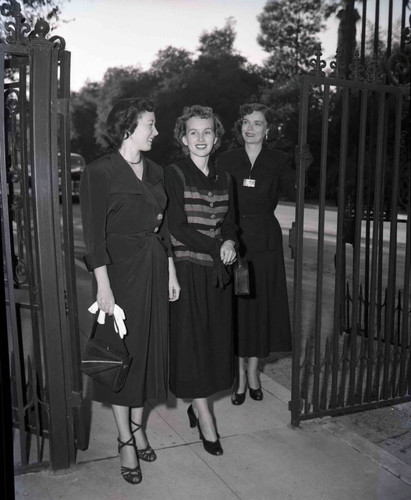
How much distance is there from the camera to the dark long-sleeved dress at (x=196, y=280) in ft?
11.6

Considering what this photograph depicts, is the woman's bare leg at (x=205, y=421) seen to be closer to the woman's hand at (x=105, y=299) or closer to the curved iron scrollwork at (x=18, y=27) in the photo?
the woman's hand at (x=105, y=299)

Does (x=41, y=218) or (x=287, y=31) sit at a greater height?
(x=287, y=31)

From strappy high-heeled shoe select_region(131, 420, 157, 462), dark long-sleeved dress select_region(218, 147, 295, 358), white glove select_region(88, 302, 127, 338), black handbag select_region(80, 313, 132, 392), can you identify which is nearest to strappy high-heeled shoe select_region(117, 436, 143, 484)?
strappy high-heeled shoe select_region(131, 420, 157, 462)

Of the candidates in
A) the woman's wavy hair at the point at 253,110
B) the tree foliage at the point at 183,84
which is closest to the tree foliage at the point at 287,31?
the tree foliage at the point at 183,84

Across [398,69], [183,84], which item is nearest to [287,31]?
[183,84]

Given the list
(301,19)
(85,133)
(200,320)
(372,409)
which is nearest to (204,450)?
(200,320)

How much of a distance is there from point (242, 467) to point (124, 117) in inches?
81.9

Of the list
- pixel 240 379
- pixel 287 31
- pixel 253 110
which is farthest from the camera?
pixel 287 31

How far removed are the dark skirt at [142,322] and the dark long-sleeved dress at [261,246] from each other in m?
1.12

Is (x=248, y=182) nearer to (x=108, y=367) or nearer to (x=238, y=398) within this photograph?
(x=238, y=398)

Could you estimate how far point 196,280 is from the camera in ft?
11.8

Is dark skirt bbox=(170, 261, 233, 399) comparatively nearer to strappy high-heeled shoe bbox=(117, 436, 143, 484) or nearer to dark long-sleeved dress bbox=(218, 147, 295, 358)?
strappy high-heeled shoe bbox=(117, 436, 143, 484)

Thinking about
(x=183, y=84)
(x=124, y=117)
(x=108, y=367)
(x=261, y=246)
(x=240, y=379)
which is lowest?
(x=240, y=379)

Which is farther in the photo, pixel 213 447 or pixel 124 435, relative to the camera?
pixel 213 447
